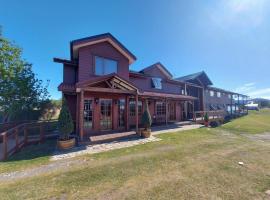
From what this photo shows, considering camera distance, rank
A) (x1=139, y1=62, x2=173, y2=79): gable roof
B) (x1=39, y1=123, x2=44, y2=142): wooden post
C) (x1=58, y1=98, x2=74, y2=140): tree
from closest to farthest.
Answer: (x1=58, y1=98, x2=74, y2=140): tree, (x1=39, y1=123, x2=44, y2=142): wooden post, (x1=139, y1=62, x2=173, y2=79): gable roof

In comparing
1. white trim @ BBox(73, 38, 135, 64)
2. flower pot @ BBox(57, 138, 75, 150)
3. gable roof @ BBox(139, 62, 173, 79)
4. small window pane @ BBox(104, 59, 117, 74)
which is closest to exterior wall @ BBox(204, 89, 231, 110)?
gable roof @ BBox(139, 62, 173, 79)

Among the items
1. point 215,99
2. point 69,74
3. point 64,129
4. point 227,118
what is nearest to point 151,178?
point 64,129

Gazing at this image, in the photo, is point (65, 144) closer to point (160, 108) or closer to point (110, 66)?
point (110, 66)

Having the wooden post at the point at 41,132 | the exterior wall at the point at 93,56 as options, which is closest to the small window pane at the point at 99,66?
the exterior wall at the point at 93,56

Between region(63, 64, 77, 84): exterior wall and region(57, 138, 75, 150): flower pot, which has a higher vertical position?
region(63, 64, 77, 84): exterior wall

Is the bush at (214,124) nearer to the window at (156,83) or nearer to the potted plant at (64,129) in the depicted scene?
the window at (156,83)

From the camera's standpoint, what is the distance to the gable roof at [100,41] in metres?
10.5

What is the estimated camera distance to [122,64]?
1263 centimetres

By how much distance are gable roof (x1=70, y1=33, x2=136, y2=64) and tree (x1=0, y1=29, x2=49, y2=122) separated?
7026mm

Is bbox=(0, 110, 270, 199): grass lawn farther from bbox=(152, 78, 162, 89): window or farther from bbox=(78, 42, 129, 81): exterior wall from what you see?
bbox=(152, 78, 162, 89): window

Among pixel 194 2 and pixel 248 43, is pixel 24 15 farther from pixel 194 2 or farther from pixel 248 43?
pixel 248 43

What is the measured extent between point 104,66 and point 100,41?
212 cm

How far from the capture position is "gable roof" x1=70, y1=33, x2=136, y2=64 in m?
10.5

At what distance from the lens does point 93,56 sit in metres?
11.2
